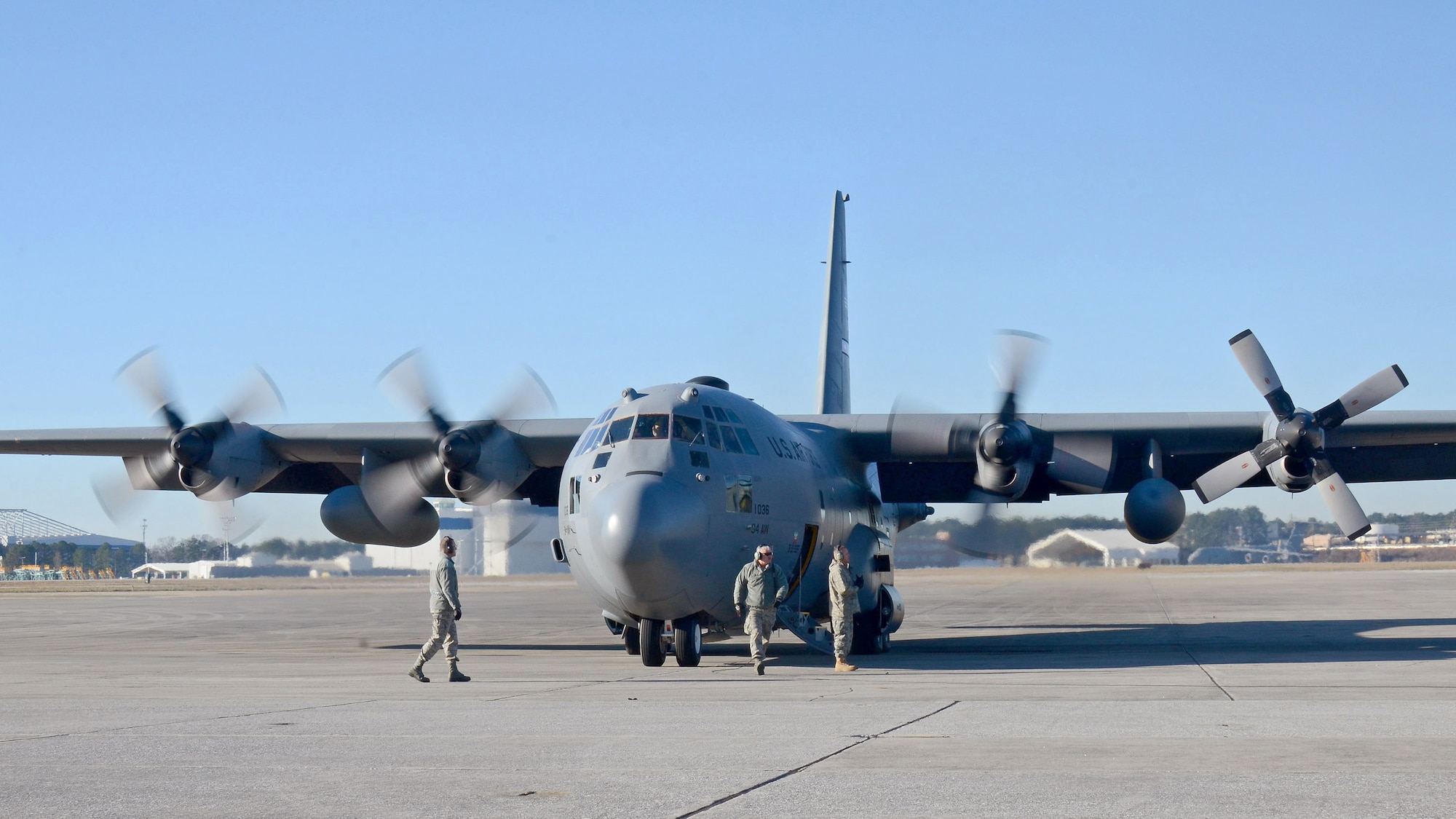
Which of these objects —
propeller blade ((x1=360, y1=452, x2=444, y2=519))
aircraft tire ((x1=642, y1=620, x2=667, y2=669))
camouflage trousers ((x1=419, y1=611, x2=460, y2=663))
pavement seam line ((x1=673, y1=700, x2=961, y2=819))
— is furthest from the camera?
propeller blade ((x1=360, y1=452, x2=444, y2=519))

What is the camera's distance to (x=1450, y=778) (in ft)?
24.9

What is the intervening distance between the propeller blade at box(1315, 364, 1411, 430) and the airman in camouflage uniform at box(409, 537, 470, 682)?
1421cm

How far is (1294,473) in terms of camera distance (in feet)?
71.9

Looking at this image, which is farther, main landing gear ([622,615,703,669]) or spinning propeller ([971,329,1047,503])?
spinning propeller ([971,329,1047,503])

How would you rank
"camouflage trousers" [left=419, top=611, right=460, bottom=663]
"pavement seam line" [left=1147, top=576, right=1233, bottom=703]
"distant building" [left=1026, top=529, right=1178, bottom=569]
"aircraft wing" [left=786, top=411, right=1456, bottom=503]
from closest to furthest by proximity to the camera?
1. "pavement seam line" [left=1147, top=576, right=1233, bottom=703]
2. "camouflage trousers" [left=419, top=611, right=460, bottom=663]
3. "aircraft wing" [left=786, top=411, right=1456, bottom=503]
4. "distant building" [left=1026, top=529, right=1178, bottom=569]

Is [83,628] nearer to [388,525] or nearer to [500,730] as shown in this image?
[388,525]

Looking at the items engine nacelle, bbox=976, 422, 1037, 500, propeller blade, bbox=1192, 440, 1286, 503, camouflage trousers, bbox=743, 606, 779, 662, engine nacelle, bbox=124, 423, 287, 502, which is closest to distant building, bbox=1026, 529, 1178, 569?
propeller blade, bbox=1192, 440, 1286, 503

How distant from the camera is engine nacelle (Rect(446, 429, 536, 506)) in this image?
2444 centimetres

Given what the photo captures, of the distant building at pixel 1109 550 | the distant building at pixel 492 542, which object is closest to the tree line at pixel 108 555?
the distant building at pixel 492 542

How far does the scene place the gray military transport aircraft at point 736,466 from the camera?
17.8 m

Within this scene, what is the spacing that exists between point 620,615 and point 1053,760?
10.6 metres

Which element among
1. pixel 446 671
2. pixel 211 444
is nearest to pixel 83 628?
pixel 211 444

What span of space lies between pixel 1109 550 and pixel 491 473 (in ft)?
208

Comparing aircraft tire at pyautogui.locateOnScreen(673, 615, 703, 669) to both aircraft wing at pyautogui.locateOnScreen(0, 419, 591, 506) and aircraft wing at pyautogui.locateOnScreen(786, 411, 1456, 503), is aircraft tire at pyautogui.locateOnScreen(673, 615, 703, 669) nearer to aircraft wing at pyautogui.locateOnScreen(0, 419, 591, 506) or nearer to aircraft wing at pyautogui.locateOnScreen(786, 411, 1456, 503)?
aircraft wing at pyautogui.locateOnScreen(786, 411, 1456, 503)
